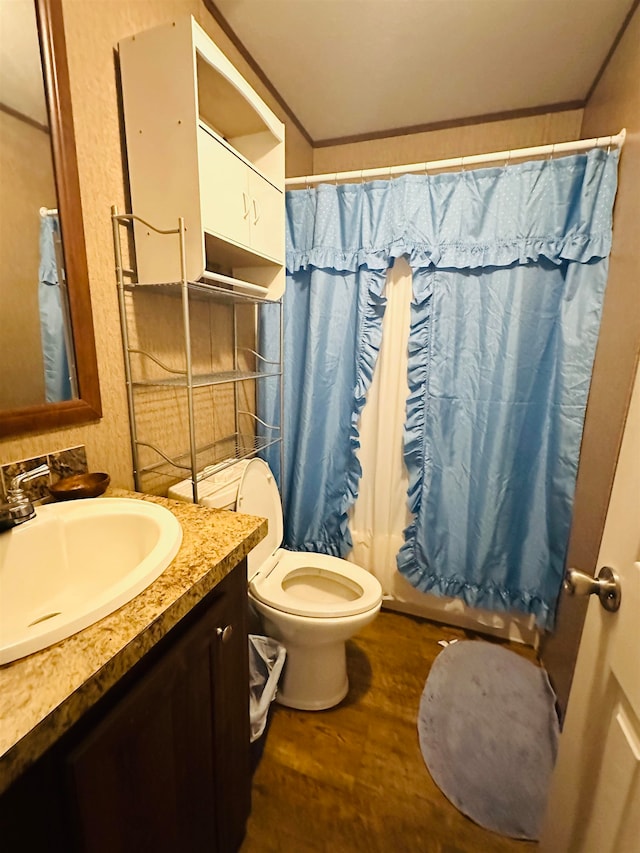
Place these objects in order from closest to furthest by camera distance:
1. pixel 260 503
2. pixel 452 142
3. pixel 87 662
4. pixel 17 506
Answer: pixel 87 662
pixel 17 506
pixel 260 503
pixel 452 142

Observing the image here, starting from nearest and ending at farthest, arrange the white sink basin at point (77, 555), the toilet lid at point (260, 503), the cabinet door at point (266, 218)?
the white sink basin at point (77, 555)
the cabinet door at point (266, 218)
the toilet lid at point (260, 503)

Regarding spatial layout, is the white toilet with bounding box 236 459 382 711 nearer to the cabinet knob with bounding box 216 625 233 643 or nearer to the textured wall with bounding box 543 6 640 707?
the cabinet knob with bounding box 216 625 233 643

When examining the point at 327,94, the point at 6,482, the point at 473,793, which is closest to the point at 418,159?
the point at 327,94

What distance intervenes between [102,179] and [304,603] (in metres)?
1.38

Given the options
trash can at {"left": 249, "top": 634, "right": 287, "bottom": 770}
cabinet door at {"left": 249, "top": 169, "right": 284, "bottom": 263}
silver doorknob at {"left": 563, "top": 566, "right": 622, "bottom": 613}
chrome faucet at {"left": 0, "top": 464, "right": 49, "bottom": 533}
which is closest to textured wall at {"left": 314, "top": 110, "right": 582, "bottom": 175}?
cabinet door at {"left": 249, "top": 169, "right": 284, "bottom": 263}

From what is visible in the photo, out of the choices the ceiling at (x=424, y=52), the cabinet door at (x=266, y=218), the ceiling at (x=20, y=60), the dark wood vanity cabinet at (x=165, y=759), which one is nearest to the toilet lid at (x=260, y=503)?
the dark wood vanity cabinet at (x=165, y=759)

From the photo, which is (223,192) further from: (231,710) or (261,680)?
(261,680)

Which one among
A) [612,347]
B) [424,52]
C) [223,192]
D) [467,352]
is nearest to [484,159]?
[424,52]

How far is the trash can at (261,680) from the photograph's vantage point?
3.92 feet

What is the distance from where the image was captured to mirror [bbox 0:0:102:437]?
0.80 m

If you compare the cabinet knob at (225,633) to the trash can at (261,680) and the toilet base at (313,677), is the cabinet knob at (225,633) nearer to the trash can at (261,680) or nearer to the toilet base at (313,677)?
the trash can at (261,680)

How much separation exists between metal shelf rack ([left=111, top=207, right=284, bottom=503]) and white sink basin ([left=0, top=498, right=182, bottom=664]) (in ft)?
0.98

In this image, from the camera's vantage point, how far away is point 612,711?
2.01 feet

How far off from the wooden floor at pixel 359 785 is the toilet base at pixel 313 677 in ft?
0.12
